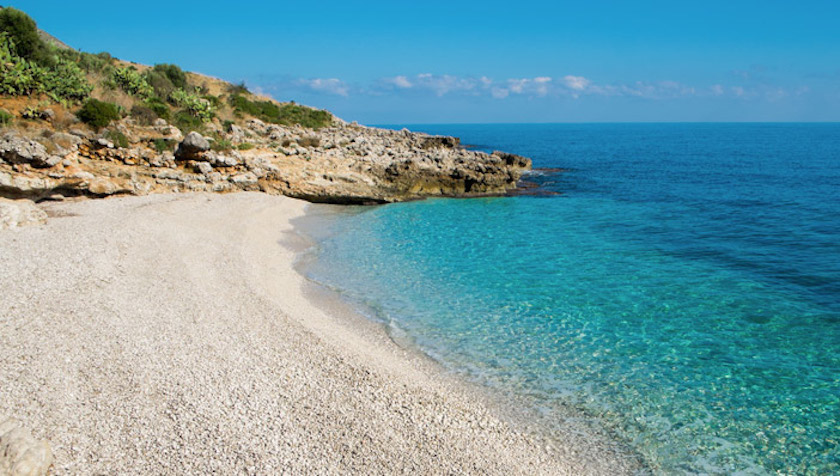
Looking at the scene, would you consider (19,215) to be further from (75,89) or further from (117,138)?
(75,89)

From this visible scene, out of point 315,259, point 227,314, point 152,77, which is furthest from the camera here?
point 152,77

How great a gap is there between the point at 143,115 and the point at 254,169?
857cm

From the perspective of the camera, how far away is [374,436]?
27.2 ft

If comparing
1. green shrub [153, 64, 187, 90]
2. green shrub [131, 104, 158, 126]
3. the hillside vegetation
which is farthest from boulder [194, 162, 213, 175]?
green shrub [153, 64, 187, 90]

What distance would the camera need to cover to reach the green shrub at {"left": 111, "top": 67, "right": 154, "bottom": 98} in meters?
38.0

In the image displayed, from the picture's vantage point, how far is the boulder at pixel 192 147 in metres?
28.9

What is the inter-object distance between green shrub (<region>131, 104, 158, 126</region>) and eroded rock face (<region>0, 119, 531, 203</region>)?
0.48 m

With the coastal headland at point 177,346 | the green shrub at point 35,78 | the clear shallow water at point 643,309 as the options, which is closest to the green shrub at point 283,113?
the green shrub at point 35,78

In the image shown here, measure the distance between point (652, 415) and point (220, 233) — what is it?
18.7 meters

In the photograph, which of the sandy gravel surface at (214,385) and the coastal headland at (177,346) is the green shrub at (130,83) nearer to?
the coastal headland at (177,346)

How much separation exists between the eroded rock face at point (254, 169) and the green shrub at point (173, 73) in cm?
1404

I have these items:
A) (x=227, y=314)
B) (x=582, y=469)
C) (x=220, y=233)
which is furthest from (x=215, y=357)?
(x=220, y=233)

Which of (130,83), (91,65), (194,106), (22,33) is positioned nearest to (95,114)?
(22,33)

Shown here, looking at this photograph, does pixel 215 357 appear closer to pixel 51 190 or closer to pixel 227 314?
pixel 227 314
